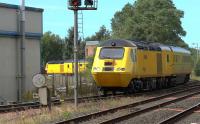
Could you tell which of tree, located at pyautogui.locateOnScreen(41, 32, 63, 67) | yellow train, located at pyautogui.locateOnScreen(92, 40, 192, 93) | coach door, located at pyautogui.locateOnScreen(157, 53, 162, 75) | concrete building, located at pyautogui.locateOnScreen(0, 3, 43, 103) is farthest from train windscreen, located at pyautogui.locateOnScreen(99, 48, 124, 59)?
tree, located at pyautogui.locateOnScreen(41, 32, 63, 67)

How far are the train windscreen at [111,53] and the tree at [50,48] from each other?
102076 mm

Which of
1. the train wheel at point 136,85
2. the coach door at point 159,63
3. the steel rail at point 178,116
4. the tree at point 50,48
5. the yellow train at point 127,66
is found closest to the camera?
the steel rail at point 178,116

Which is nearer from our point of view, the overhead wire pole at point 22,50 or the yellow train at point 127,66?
the yellow train at point 127,66

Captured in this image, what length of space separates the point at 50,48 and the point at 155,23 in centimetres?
5868

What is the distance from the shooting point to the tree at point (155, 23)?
265 feet

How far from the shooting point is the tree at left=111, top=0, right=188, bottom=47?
80.7m

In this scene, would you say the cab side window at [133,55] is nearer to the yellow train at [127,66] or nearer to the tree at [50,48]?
the yellow train at [127,66]

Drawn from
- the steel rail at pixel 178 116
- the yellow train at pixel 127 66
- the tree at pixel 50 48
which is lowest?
the steel rail at pixel 178 116

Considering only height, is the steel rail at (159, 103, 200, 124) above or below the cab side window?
below

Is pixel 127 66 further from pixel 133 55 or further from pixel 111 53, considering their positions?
pixel 111 53

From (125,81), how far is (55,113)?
10.4 metres

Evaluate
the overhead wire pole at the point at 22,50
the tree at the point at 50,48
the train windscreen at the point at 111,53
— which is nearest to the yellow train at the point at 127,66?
the train windscreen at the point at 111,53

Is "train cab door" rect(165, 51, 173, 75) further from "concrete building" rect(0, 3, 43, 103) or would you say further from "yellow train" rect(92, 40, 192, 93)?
"concrete building" rect(0, 3, 43, 103)

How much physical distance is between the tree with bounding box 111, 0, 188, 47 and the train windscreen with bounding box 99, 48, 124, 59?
50775mm
